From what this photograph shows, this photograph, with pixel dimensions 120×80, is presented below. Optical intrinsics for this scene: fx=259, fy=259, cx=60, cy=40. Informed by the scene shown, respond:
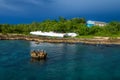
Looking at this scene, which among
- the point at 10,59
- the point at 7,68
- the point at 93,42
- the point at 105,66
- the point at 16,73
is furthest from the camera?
the point at 93,42

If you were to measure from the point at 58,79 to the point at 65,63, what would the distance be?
51.9ft

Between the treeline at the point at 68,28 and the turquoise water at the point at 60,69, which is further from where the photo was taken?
the treeline at the point at 68,28

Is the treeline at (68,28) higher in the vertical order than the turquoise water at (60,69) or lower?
higher

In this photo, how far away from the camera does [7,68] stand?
5741 centimetres

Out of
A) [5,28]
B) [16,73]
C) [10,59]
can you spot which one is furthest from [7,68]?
[5,28]

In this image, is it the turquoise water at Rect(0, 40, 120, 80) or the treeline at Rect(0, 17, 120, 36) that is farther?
the treeline at Rect(0, 17, 120, 36)

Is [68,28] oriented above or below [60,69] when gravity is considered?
above

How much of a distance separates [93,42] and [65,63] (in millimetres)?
53364

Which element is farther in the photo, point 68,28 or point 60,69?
point 68,28

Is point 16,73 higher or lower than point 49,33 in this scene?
lower

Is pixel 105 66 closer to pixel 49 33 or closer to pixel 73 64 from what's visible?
pixel 73 64

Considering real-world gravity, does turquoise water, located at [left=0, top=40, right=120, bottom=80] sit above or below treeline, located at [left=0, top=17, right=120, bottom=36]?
below

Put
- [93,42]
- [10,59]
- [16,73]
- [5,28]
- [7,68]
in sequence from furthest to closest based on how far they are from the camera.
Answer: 1. [5,28]
2. [93,42]
3. [10,59]
4. [7,68]
5. [16,73]

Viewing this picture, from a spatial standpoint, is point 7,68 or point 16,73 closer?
point 16,73
